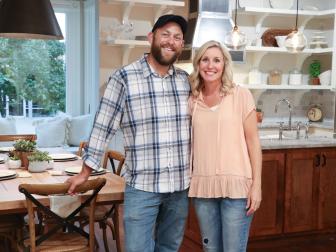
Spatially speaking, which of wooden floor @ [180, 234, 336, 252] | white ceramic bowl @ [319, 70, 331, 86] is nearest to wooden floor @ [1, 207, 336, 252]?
wooden floor @ [180, 234, 336, 252]

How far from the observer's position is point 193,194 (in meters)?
2.35

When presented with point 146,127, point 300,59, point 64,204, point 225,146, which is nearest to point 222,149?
point 225,146

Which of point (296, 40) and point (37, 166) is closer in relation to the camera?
point (37, 166)

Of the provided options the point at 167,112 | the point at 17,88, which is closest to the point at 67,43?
the point at 17,88

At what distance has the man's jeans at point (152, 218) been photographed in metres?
2.29

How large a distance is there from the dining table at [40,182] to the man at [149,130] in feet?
1.04

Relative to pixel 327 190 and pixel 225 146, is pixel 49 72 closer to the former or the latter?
pixel 327 190

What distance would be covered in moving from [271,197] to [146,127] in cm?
191

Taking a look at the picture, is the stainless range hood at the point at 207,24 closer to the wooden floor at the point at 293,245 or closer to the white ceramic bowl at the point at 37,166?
the wooden floor at the point at 293,245

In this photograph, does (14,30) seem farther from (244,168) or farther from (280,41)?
(280,41)

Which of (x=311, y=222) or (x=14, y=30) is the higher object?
(x=14, y=30)

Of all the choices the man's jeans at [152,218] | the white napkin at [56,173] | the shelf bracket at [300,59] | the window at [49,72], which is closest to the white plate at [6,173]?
the white napkin at [56,173]

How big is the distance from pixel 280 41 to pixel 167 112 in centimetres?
379

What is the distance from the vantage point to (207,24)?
5.43 meters
